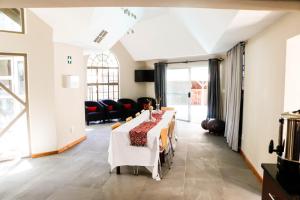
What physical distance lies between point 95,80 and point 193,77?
3.80m

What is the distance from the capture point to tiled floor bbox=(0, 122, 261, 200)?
10.8 feet

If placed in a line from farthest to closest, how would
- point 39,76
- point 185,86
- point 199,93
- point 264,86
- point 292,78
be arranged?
point 199,93 < point 185,86 < point 39,76 < point 264,86 < point 292,78

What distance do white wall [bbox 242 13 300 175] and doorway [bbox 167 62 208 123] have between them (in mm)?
3726

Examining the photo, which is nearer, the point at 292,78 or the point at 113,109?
the point at 292,78

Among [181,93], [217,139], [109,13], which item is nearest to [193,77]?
[181,93]

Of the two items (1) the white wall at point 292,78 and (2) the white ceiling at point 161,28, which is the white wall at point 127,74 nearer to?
(2) the white ceiling at point 161,28

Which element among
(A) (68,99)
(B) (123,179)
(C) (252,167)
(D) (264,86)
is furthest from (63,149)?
(D) (264,86)

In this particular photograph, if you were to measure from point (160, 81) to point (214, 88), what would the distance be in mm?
2351

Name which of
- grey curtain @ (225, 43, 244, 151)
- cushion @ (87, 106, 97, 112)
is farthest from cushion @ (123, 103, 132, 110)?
grey curtain @ (225, 43, 244, 151)

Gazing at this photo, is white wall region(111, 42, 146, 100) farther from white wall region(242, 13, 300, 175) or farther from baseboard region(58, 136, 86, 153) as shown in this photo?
white wall region(242, 13, 300, 175)

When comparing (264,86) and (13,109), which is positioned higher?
(264,86)

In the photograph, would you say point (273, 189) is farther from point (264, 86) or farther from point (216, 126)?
point (216, 126)

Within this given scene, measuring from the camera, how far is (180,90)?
904 cm

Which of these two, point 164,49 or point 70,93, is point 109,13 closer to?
point 70,93
